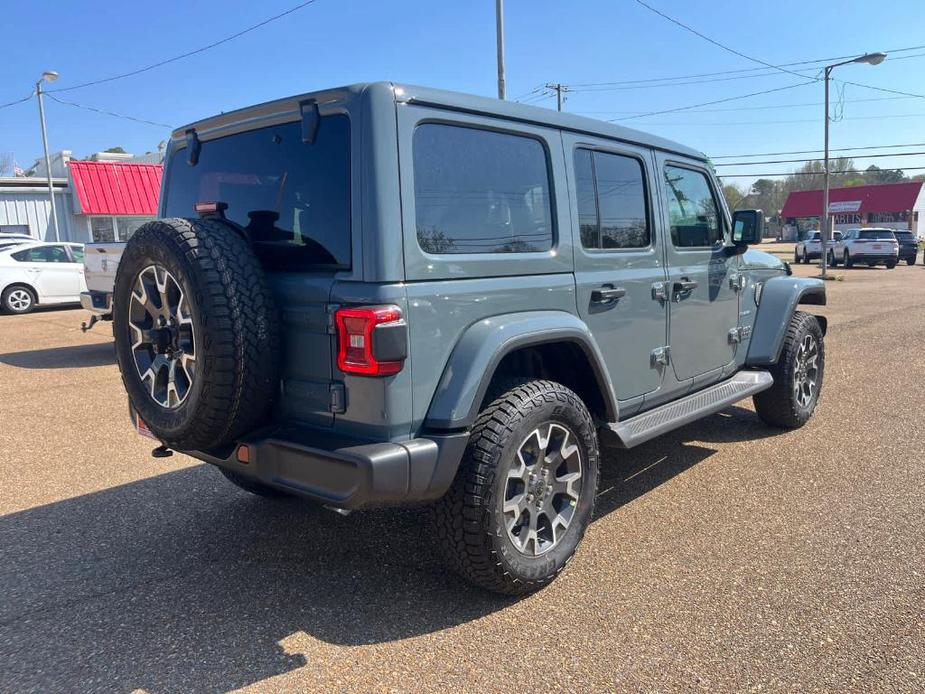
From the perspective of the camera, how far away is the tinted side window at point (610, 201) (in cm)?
365

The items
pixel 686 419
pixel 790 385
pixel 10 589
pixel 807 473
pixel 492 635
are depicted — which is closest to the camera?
pixel 492 635

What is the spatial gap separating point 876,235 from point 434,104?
2942cm

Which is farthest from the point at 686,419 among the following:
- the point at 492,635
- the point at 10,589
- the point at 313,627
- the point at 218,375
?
the point at 10,589

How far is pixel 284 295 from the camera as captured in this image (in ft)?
9.50

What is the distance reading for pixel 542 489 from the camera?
319cm

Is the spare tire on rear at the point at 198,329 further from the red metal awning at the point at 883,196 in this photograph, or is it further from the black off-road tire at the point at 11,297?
the red metal awning at the point at 883,196

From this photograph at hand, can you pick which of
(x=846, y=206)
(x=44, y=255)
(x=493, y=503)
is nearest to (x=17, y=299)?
(x=44, y=255)

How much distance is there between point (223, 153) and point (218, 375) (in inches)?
51.0

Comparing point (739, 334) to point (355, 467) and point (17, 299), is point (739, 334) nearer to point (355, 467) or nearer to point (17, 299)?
point (355, 467)

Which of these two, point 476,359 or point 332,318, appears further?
point 476,359

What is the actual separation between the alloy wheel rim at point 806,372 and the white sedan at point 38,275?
13.5 meters

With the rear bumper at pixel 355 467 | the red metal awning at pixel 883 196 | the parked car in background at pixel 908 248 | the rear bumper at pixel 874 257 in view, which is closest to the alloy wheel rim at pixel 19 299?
the rear bumper at pixel 355 467

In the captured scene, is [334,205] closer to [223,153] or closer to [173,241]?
[173,241]

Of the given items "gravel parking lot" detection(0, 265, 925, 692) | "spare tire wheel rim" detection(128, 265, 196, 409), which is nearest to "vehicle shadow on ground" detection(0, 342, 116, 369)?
"gravel parking lot" detection(0, 265, 925, 692)
